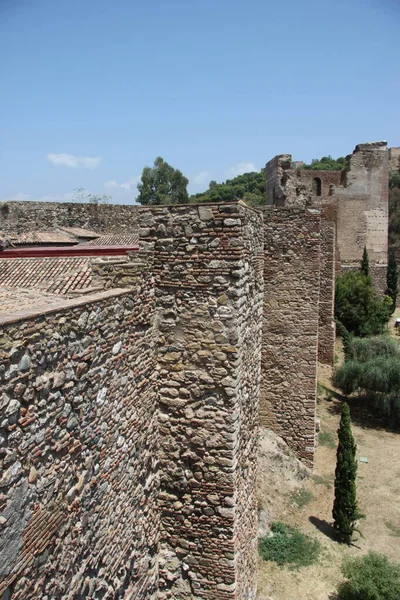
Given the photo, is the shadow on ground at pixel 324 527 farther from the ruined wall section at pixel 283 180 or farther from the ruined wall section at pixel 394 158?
the ruined wall section at pixel 394 158

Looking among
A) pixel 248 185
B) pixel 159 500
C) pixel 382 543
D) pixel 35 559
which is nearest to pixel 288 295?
pixel 382 543

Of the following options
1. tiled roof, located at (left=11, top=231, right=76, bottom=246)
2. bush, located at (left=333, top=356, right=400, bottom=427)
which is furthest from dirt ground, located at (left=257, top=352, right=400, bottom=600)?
tiled roof, located at (left=11, top=231, right=76, bottom=246)

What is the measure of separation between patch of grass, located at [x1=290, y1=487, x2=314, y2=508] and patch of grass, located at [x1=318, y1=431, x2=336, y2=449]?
2.55m

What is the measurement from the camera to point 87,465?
3.73 metres

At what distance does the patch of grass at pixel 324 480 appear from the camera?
1041 cm

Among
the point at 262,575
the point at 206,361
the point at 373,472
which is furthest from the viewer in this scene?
the point at 373,472

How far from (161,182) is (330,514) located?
46.3 metres

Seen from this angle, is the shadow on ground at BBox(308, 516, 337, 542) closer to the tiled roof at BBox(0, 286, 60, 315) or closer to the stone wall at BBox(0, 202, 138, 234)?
the tiled roof at BBox(0, 286, 60, 315)

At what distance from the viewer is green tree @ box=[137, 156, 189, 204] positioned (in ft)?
169

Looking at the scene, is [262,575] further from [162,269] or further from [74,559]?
[162,269]

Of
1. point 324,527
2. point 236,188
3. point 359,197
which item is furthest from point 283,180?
point 236,188

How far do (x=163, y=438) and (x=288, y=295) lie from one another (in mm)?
5447

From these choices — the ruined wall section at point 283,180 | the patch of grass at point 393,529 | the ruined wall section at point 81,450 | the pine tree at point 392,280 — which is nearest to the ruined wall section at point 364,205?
the pine tree at point 392,280

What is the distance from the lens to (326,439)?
12.8m
